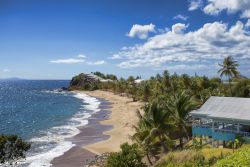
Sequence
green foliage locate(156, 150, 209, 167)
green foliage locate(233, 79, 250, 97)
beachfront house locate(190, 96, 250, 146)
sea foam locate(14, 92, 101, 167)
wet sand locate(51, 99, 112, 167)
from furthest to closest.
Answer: green foliage locate(233, 79, 250, 97) < sea foam locate(14, 92, 101, 167) < wet sand locate(51, 99, 112, 167) < beachfront house locate(190, 96, 250, 146) < green foliage locate(156, 150, 209, 167)

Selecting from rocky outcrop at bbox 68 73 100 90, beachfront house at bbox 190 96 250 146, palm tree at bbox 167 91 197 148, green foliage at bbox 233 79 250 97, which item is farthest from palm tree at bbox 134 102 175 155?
rocky outcrop at bbox 68 73 100 90

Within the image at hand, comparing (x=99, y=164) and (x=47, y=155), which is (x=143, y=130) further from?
(x=47, y=155)

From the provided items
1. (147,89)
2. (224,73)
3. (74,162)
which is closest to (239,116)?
(74,162)

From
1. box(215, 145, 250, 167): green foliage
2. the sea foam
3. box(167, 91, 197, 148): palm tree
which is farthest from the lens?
the sea foam

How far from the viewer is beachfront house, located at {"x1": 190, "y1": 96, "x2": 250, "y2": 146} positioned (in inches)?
1144

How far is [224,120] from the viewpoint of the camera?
1180 inches

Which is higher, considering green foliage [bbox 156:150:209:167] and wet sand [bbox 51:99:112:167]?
green foliage [bbox 156:150:209:167]

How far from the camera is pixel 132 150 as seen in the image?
27.1 meters

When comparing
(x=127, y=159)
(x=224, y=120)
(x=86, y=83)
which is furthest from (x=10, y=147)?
(x=86, y=83)

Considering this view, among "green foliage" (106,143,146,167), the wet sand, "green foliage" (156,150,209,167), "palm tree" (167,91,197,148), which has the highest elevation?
"palm tree" (167,91,197,148)

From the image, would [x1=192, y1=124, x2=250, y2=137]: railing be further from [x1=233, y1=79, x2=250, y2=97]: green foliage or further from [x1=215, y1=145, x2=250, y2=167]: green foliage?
[x1=233, y1=79, x2=250, y2=97]: green foliage

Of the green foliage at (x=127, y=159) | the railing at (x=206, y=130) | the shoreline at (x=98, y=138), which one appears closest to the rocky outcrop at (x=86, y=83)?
the shoreline at (x=98, y=138)

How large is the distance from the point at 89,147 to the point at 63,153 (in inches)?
181

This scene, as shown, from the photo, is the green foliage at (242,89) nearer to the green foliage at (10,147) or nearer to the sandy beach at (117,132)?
the sandy beach at (117,132)
